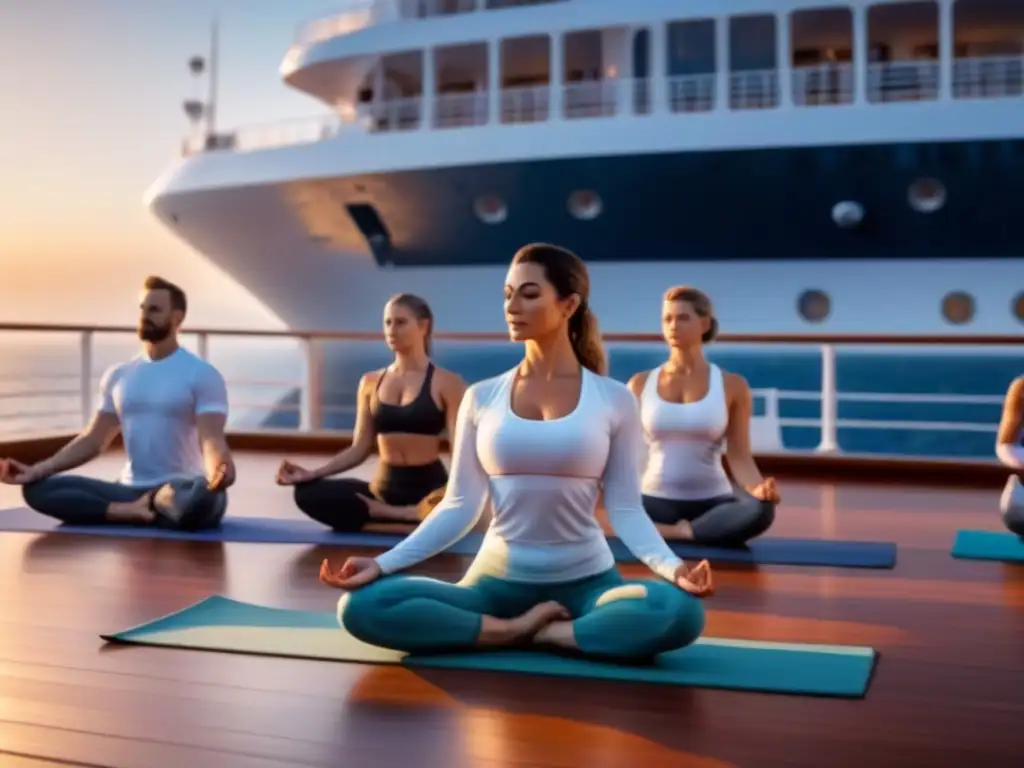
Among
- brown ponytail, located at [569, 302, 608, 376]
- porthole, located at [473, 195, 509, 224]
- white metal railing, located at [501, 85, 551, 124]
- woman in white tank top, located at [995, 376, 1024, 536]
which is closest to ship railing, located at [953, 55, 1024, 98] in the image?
white metal railing, located at [501, 85, 551, 124]

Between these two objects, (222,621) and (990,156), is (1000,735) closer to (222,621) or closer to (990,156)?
(222,621)

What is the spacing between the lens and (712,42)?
12008mm

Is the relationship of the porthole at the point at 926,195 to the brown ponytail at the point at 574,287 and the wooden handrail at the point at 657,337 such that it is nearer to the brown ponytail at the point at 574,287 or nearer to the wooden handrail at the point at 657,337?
the wooden handrail at the point at 657,337

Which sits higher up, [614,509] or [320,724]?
[614,509]

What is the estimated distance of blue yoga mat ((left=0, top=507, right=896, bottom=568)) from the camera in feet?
12.3

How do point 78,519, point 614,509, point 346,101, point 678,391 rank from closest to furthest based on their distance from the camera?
point 614,509 < point 678,391 < point 78,519 < point 346,101

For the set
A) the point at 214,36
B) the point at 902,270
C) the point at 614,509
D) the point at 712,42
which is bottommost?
the point at 614,509

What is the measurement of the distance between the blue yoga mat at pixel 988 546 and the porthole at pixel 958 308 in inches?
283

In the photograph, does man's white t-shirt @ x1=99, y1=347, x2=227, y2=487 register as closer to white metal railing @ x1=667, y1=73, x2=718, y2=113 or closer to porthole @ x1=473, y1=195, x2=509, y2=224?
porthole @ x1=473, y1=195, x2=509, y2=224

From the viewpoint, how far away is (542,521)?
2.39 m

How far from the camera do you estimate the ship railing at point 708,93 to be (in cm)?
1109

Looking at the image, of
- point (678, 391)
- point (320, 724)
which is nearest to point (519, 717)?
point (320, 724)

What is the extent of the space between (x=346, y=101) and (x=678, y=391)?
462 inches

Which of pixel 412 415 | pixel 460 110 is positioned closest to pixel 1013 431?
pixel 412 415
